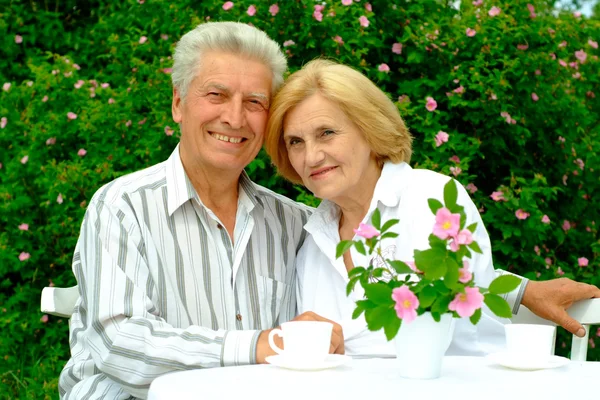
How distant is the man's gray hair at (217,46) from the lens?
2959mm

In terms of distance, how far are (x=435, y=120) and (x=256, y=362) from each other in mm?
2339

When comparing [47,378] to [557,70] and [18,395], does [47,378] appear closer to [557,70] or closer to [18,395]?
[18,395]

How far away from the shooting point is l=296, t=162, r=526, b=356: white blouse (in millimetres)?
2758

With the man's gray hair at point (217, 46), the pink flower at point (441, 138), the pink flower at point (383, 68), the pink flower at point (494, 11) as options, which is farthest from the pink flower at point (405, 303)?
the pink flower at point (494, 11)

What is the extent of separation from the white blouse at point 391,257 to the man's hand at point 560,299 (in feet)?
0.22

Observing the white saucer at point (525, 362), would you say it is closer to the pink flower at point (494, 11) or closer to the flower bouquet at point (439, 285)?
the flower bouquet at point (439, 285)

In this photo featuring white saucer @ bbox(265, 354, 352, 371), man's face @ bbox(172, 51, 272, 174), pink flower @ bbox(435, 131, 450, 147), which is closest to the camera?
white saucer @ bbox(265, 354, 352, 371)

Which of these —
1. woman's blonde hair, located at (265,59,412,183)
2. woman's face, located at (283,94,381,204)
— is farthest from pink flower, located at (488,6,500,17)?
woman's face, located at (283,94,381,204)

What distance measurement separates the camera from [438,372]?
200 centimetres

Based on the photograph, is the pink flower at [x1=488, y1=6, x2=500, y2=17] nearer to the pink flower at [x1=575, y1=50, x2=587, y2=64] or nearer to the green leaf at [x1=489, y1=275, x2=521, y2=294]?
the pink flower at [x1=575, y1=50, x2=587, y2=64]

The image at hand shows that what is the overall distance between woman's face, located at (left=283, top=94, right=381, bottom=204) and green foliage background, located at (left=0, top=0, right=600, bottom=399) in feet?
3.51

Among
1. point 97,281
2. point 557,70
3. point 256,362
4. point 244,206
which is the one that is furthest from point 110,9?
point 256,362

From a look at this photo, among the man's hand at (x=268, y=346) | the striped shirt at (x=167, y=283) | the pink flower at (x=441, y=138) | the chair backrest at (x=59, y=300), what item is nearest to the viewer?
the man's hand at (x=268, y=346)

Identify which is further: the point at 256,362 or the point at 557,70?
the point at 557,70
